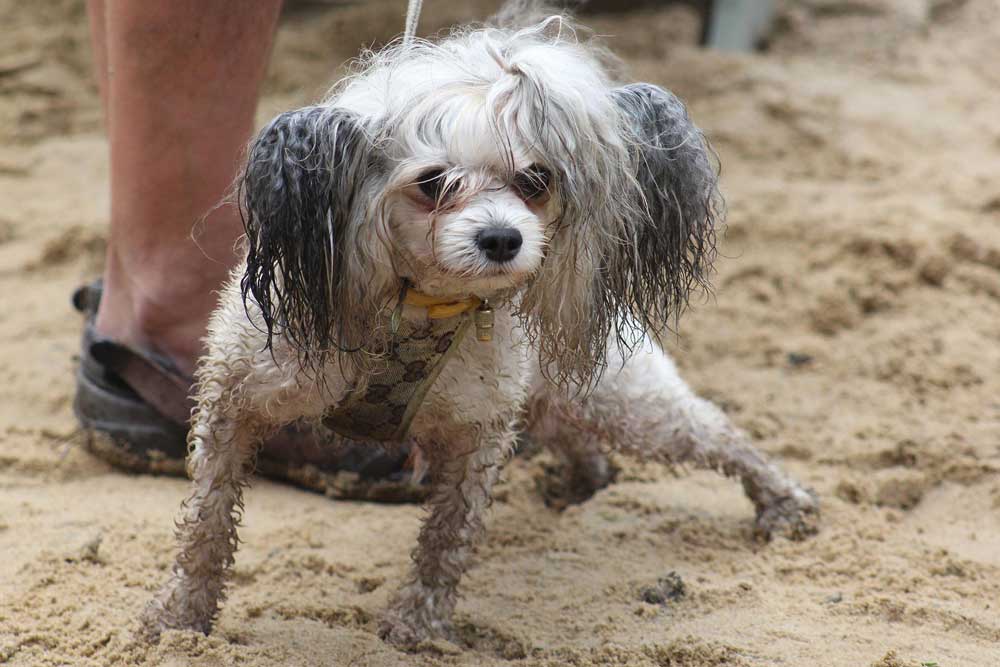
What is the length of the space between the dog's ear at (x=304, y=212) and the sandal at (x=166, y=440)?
44.3 inches

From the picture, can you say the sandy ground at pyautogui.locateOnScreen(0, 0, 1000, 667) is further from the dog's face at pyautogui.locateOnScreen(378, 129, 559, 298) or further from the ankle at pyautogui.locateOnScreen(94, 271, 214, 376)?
the dog's face at pyautogui.locateOnScreen(378, 129, 559, 298)

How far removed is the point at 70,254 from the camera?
4719mm

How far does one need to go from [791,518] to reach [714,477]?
18.9 inches

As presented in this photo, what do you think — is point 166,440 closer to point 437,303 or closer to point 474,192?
point 437,303

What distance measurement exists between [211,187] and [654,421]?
1388 millimetres

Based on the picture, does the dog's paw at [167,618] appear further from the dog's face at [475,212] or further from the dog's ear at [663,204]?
the dog's ear at [663,204]

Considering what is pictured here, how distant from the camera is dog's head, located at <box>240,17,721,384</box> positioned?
2129mm

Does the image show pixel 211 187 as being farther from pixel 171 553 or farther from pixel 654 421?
pixel 654 421

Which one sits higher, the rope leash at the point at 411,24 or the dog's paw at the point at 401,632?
the rope leash at the point at 411,24

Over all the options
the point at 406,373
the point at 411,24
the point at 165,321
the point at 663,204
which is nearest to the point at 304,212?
the point at 406,373

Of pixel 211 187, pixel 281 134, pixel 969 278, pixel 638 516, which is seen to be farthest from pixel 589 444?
pixel 969 278

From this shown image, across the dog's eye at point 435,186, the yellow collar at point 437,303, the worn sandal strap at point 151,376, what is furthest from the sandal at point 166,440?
the dog's eye at point 435,186

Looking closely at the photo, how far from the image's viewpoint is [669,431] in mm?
3215

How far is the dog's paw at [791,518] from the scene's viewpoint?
327 centimetres
